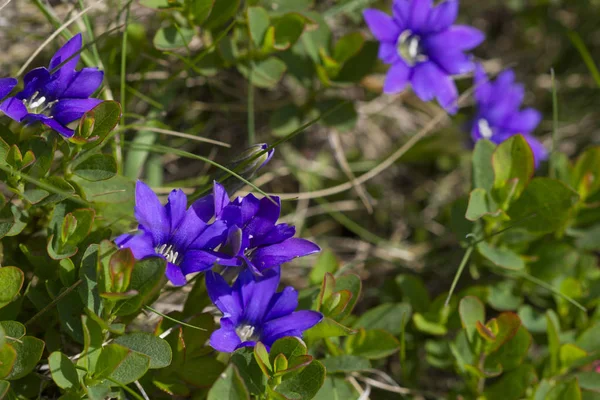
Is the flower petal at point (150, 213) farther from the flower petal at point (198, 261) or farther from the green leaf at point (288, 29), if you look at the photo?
the green leaf at point (288, 29)

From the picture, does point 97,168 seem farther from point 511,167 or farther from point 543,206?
point 543,206

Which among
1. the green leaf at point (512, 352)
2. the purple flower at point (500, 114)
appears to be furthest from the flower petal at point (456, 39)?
the green leaf at point (512, 352)

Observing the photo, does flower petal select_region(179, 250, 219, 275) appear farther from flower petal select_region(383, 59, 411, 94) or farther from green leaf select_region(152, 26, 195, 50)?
flower petal select_region(383, 59, 411, 94)

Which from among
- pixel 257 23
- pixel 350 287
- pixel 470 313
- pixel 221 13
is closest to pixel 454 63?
pixel 257 23

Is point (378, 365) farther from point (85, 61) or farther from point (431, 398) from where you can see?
point (85, 61)

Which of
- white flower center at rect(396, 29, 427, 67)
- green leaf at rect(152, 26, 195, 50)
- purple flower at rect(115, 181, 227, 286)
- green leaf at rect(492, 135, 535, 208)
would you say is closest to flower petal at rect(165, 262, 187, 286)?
purple flower at rect(115, 181, 227, 286)
